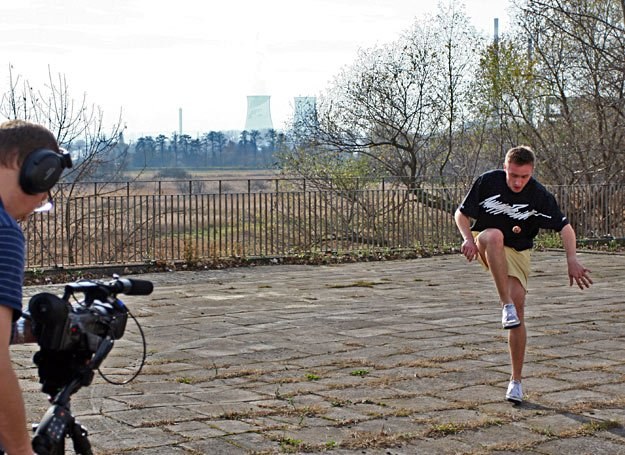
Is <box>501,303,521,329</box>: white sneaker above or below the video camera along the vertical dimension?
below

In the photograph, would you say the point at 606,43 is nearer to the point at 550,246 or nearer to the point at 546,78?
the point at 546,78

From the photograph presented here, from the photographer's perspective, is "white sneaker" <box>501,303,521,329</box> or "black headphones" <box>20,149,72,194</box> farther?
"white sneaker" <box>501,303,521,329</box>

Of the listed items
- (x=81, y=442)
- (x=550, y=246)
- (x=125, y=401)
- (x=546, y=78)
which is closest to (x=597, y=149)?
(x=546, y=78)

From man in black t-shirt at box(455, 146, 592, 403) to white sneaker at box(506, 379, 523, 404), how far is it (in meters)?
0.16

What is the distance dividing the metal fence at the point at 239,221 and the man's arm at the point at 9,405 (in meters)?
14.2

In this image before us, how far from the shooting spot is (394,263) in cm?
1914

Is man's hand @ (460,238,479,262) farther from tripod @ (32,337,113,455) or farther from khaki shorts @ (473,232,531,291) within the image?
tripod @ (32,337,113,455)

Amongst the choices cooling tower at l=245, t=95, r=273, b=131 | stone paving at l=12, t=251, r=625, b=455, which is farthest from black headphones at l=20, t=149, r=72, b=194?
cooling tower at l=245, t=95, r=273, b=131

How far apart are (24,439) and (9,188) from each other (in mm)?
700

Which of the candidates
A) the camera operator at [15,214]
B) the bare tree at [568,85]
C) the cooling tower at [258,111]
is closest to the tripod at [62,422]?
the camera operator at [15,214]

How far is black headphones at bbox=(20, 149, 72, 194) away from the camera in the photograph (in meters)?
3.02

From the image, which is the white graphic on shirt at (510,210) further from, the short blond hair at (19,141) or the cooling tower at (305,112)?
the cooling tower at (305,112)

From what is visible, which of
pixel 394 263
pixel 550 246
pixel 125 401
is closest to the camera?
pixel 125 401

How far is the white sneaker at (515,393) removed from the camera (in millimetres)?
7203
